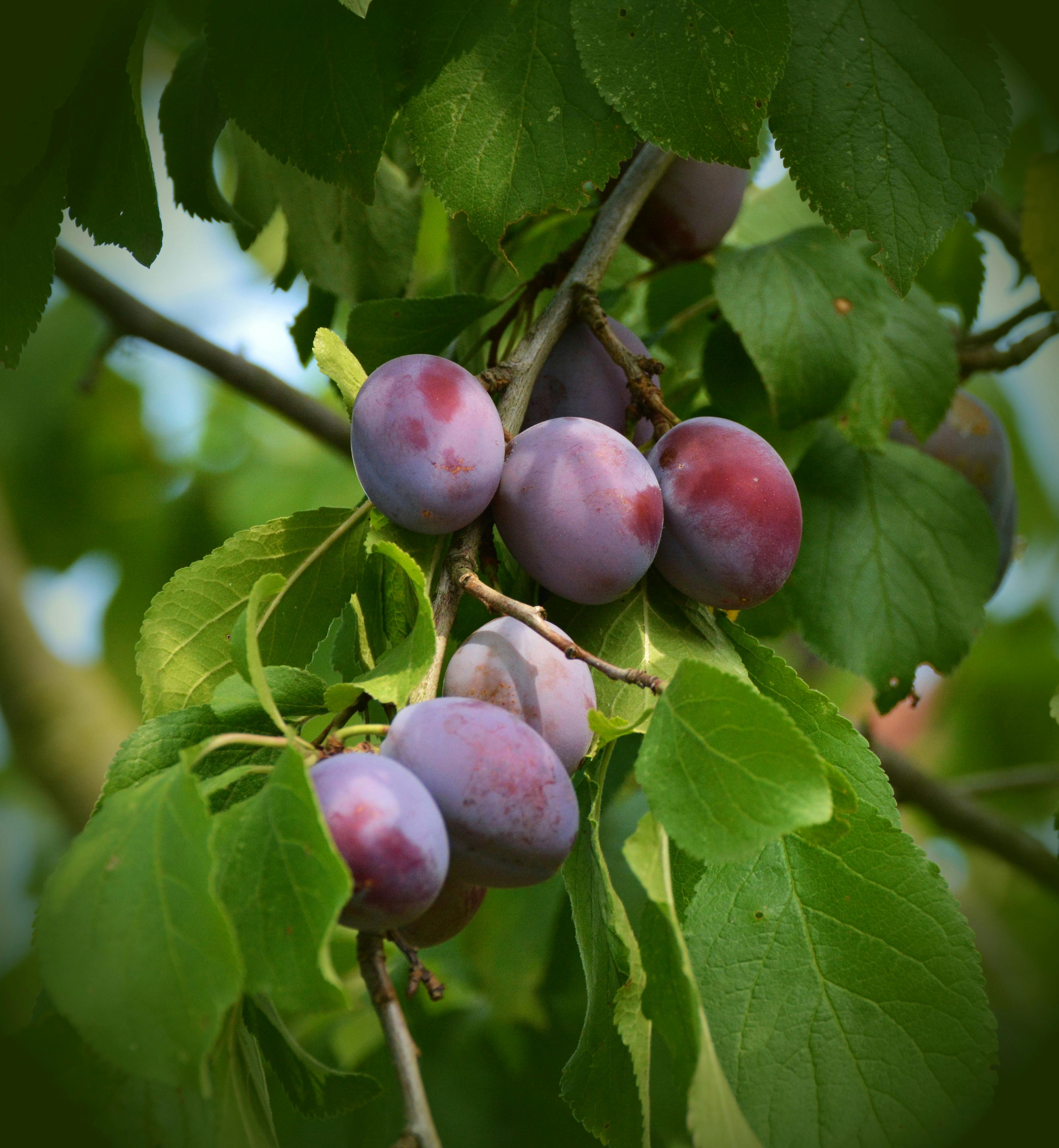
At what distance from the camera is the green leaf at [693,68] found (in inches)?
24.8

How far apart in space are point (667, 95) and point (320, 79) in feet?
0.74

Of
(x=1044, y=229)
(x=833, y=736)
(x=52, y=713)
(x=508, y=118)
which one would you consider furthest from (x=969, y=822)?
(x=52, y=713)

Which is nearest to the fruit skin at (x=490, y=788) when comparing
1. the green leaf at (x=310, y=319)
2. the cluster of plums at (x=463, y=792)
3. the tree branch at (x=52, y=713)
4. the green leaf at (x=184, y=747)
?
the cluster of plums at (x=463, y=792)

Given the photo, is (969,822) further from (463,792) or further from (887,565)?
(463,792)

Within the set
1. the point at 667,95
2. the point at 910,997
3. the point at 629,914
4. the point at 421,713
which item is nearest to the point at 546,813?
the point at 421,713

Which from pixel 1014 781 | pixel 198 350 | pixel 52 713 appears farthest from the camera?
pixel 52 713

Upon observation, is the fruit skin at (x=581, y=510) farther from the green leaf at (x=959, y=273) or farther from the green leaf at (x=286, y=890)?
the green leaf at (x=959, y=273)

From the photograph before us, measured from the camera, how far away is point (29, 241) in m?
0.71

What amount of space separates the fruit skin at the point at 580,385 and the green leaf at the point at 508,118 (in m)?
0.09

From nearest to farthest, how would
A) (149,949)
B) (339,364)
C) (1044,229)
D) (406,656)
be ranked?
(149,949) → (406,656) → (339,364) → (1044,229)

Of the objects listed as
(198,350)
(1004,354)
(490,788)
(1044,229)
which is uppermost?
(1044,229)

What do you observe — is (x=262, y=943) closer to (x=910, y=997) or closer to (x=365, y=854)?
(x=365, y=854)

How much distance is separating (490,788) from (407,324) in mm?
413

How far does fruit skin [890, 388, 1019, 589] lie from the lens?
111 cm
